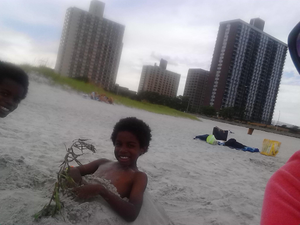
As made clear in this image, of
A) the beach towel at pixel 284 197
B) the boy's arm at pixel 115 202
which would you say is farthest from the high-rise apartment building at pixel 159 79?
the beach towel at pixel 284 197

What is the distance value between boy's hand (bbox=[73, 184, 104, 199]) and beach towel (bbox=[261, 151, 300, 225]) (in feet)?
3.32

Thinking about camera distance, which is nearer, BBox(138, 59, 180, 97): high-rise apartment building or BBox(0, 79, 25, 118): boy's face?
BBox(0, 79, 25, 118): boy's face

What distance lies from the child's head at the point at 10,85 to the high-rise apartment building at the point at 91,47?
3.46ft

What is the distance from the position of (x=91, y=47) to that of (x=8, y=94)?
158 centimetres

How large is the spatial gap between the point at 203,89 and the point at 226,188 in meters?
2.14

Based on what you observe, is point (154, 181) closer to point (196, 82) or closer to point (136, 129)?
point (136, 129)

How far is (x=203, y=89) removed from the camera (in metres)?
4.62

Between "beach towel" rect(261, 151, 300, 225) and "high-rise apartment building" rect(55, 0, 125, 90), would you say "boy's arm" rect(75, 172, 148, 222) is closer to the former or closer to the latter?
"beach towel" rect(261, 151, 300, 225)

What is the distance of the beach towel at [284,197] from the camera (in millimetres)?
625

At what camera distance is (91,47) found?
298 cm

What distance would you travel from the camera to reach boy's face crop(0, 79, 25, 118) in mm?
1545

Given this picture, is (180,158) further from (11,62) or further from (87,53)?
(11,62)

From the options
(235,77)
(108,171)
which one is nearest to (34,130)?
(108,171)

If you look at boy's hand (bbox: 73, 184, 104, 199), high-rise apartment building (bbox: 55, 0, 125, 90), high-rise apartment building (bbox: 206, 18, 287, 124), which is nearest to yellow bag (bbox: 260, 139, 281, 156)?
high-rise apartment building (bbox: 206, 18, 287, 124)
